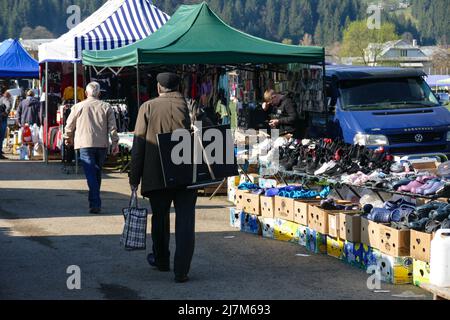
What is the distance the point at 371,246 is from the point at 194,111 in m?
2.44

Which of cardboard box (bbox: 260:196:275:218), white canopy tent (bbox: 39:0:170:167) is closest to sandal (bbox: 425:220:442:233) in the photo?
cardboard box (bbox: 260:196:275:218)

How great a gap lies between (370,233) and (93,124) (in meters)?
5.20

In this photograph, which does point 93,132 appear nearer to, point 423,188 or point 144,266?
point 144,266

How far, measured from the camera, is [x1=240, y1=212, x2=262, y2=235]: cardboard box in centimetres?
1186

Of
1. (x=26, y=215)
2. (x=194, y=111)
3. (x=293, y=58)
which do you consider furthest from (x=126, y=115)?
(x=194, y=111)

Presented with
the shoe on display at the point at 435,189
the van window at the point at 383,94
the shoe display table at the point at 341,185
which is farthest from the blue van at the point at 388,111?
the shoe on display at the point at 435,189

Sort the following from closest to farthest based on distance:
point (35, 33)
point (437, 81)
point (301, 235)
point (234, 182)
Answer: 1. point (301, 235)
2. point (234, 182)
3. point (437, 81)
4. point (35, 33)

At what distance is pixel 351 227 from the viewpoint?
9.67m

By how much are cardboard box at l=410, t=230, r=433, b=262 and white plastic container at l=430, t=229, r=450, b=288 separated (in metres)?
0.42

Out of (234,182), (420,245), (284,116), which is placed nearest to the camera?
(420,245)

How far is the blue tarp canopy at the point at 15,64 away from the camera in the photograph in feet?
A: 98.8

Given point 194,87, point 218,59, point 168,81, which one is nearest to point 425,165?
point 218,59

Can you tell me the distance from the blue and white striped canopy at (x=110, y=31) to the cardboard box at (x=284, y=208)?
31.7ft
